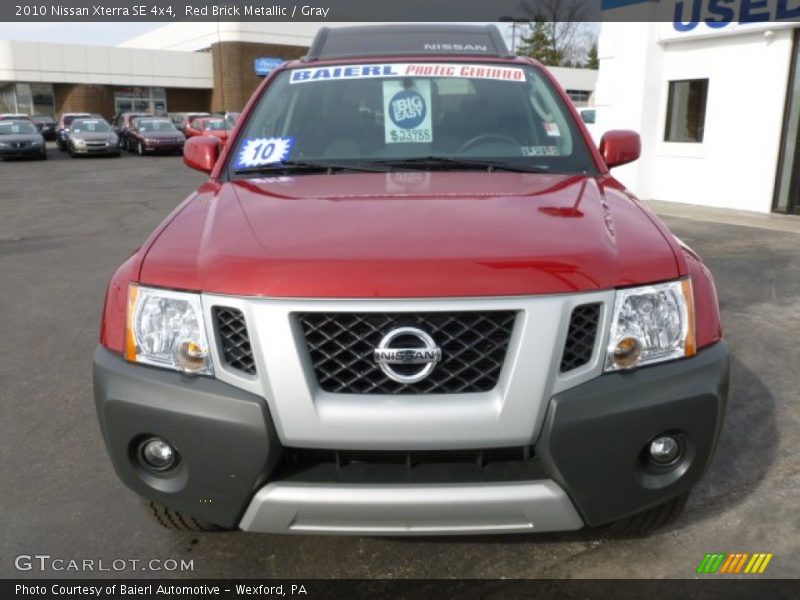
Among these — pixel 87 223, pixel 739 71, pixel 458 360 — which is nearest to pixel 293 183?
pixel 458 360

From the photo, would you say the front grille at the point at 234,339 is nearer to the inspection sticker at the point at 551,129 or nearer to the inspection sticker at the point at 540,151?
the inspection sticker at the point at 540,151

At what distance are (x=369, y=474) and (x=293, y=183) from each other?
130 cm

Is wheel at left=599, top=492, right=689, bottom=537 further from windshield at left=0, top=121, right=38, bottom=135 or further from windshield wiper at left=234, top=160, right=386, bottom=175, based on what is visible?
windshield at left=0, top=121, right=38, bottom=135

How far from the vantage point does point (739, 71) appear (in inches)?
435

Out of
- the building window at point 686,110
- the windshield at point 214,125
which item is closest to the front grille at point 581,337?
the building window at point 686,110

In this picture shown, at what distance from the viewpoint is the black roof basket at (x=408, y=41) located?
3.90 m

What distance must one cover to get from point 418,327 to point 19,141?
2614 cm

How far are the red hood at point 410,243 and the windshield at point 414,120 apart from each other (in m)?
0.47

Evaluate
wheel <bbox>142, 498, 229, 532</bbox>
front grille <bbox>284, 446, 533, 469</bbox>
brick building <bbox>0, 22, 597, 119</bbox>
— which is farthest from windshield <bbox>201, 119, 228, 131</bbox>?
front grille <bbox>284, 446, 533, 469</bbox>

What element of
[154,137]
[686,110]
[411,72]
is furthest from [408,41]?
[154,137]

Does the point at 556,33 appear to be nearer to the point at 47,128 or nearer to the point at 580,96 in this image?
the point at 580,96

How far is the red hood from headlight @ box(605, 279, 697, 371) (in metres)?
0.05

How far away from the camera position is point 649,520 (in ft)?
8.02

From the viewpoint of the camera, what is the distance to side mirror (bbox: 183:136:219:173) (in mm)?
3545
